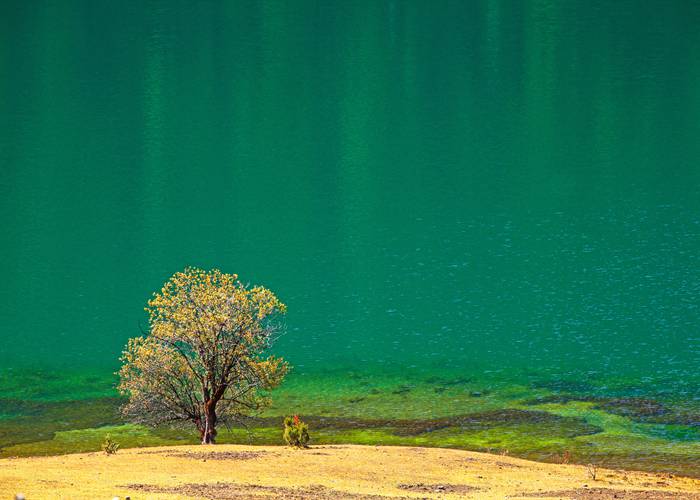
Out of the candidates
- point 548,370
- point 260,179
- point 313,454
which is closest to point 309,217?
point 260,179

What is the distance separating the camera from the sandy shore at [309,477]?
39.7m

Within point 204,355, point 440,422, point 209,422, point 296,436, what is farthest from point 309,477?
point 440,422

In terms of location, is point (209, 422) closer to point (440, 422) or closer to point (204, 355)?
point (204, 355)

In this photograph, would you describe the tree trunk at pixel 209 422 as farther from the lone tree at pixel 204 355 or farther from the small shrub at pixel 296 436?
the small shrub at pixel 296 436

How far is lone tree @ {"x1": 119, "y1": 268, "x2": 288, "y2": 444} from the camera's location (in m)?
58.5

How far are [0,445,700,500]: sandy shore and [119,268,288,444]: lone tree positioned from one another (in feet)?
Result: 19.3

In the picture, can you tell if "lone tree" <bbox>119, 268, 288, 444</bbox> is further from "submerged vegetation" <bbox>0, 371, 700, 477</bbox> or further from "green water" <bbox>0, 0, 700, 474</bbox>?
"green water" <bbox>0, 0, 700, 474</bbox>

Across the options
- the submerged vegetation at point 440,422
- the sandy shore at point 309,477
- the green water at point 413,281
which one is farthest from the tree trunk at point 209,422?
the green water at point 413,281

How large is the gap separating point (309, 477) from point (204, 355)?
50.2 ft

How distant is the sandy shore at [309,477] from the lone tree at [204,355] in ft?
19.3

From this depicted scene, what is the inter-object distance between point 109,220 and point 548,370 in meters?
97.0

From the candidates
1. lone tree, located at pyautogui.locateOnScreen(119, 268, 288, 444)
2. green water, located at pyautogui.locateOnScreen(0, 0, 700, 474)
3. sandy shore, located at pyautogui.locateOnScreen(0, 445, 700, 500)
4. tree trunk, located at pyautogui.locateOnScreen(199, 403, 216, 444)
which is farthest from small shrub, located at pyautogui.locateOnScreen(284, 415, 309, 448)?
green water, located at pyautogui.locateOnScreen(0, 0, 700, 474)

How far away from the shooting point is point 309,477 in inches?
1797

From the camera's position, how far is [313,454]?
52938 millimetres
